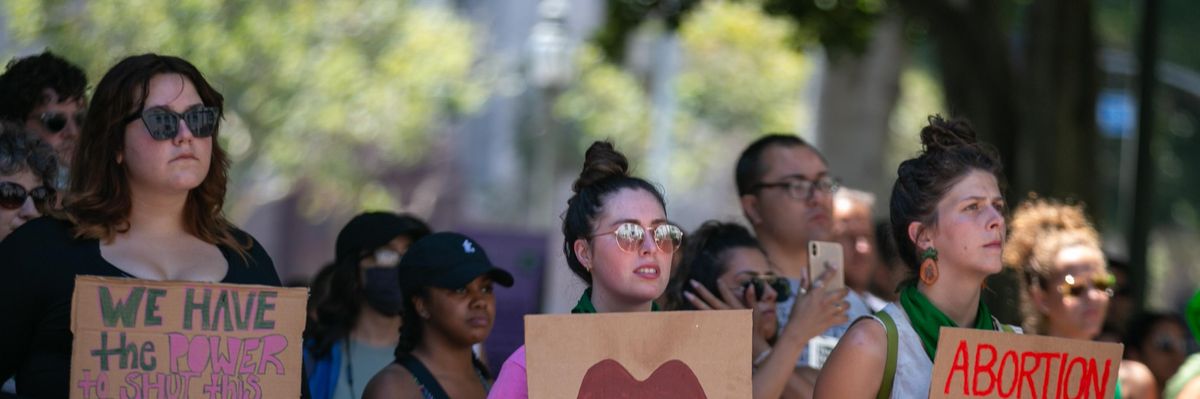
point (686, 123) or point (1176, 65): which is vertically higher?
point (686, 123)

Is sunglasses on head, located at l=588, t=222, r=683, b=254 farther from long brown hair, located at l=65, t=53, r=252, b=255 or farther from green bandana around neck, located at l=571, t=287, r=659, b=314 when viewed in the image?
long brown hair, located at l=65, t=53, r=252, b=255

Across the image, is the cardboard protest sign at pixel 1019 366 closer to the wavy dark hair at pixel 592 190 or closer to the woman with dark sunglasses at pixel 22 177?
the wavy dark hair at pixel 592 190

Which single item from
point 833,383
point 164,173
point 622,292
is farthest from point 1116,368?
point 164,173

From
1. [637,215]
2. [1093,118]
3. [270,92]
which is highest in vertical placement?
[270,92]

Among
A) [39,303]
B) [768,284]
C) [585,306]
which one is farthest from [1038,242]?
[39,303]

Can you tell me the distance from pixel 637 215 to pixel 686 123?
27380mm

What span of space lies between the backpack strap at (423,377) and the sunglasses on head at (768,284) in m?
1.11

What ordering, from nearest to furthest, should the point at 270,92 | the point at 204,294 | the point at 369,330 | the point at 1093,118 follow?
the point at 204,294, the point at 369,330, the point at 1093,118, the point at 270,92

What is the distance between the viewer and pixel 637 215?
→ 4.41 metres

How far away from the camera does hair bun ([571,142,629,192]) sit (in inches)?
181

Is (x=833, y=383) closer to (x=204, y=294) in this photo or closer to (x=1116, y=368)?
(x=1116, y=368)

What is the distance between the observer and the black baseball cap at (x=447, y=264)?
17.0 ft

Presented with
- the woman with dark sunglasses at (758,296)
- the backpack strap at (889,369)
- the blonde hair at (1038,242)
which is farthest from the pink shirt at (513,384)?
the blonde hair at (1038,242)

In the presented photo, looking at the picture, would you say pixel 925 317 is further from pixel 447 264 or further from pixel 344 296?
pixel 344 296
